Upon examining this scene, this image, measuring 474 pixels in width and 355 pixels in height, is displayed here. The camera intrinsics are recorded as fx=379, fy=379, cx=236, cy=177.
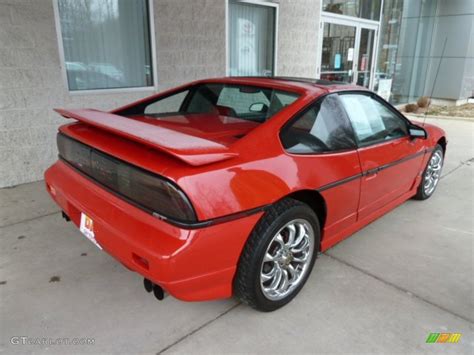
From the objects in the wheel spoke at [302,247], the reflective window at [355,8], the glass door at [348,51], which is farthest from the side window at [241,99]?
the reflective window at [355,8]

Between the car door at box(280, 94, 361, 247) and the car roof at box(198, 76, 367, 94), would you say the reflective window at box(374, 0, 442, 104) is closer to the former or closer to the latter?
the car roof at box(198, 76, 367, 94)

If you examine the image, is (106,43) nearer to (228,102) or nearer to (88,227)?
(228,102)

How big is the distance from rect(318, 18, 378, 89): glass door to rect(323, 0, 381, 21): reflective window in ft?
0.68

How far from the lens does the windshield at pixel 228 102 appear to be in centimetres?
285

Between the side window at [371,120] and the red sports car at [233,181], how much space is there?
0.05ft

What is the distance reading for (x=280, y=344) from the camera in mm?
2162

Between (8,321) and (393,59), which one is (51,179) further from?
(393,59)

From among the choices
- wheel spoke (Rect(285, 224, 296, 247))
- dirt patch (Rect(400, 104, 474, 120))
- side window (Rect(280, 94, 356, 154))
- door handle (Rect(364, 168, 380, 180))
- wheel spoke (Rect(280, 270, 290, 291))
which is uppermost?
side window (Rect(280, 94, 356, 154))

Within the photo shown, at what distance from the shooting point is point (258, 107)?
3012mm

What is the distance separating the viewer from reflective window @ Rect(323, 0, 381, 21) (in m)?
8.92

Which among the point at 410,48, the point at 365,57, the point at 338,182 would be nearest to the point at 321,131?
the point at 338,182

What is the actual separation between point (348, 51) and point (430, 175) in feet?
20.6

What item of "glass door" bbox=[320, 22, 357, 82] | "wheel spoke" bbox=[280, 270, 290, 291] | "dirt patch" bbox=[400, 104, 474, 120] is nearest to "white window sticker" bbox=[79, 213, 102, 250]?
"wheel spoke" bbox=[280, 270, 290, 291]

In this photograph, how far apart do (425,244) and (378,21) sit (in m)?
8.91
